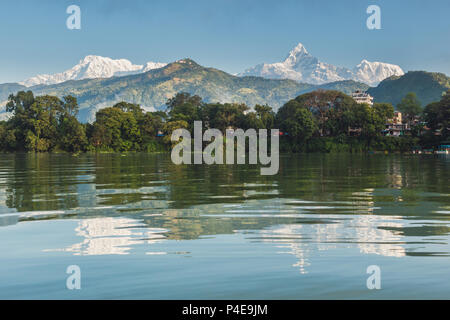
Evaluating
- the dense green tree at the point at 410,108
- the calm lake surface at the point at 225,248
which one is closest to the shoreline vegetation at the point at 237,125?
the dense green tree at the point at 410,108

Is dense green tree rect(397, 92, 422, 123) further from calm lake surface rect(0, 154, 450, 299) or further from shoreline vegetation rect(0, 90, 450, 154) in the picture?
calm lake surface rect(0, 154, 450, 299)

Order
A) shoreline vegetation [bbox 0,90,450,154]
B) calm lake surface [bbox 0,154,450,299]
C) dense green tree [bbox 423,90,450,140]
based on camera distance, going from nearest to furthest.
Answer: calm lake surface [bbox 0,154,450,299] < dense green tree [bbox 423,90,450,140] < shoreline vegetation [bbox 0,90,450,154]

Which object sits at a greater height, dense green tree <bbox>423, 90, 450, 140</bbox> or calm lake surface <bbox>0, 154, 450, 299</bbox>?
dense green tree <bbox>423, 90, 450, 140</bbox>

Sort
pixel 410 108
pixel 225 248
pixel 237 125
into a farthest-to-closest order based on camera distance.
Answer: pixel 410 108 < pixel 237 125 < pixel 225 248

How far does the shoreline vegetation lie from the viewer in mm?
105625

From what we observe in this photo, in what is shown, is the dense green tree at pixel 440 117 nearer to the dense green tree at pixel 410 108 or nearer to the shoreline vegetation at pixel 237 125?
the shoreline vegetation at pixel 237 125

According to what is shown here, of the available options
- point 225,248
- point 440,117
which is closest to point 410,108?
point 440,117

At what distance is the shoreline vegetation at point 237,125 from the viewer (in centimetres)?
10562

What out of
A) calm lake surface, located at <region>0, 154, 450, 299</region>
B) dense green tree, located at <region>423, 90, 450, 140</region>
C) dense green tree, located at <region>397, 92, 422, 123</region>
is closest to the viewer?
calm lake surface, located at <region>0, 154, 450, 299</region>

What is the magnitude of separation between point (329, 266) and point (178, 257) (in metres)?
2.54

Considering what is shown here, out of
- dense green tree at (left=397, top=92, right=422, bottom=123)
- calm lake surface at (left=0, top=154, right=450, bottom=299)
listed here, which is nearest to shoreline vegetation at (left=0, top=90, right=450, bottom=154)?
dense green tree at (left=397, top=92, right=422, bottom=123)

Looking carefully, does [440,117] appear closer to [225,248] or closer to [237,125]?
[237,125]

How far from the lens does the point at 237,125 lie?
395 ft
